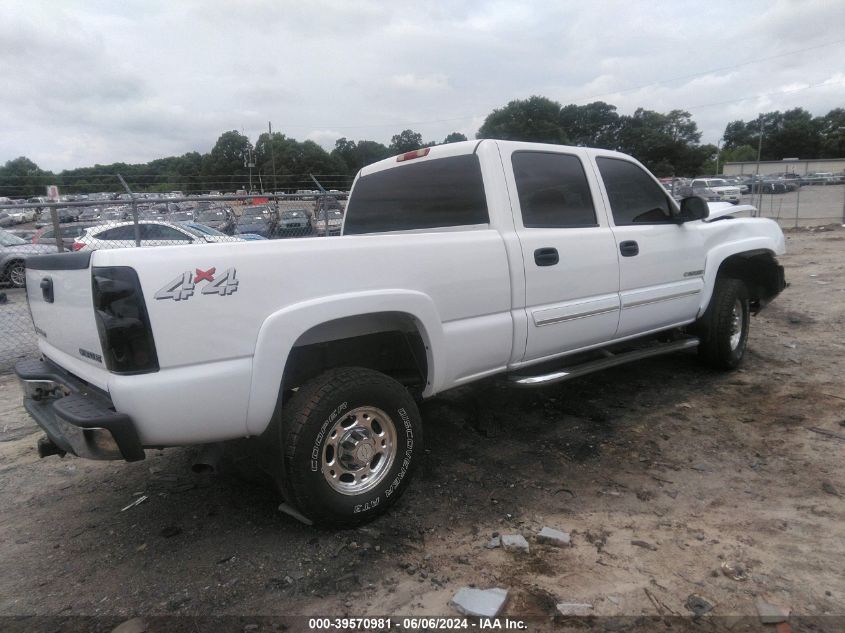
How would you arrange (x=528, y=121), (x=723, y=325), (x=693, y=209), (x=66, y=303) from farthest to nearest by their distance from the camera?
(x=528, y=121), (x=723, y=325), (x=693, y=209), (x=66, y=303)

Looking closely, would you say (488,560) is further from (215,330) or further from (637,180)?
(637,180)

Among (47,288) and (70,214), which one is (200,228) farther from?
(47,288)

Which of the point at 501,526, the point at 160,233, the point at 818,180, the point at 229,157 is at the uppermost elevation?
the point at 229,157

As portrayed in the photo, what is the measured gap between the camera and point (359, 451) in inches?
111

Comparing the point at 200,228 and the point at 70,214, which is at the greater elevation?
the point at 70,214

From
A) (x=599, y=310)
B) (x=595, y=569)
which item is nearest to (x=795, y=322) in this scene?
(x=599, y=310)

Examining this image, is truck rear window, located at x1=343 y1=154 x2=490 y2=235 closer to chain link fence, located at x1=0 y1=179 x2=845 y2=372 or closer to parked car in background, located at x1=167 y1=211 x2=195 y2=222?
chain link fence, located at x1=0 y1=179 x2=845 y2=372

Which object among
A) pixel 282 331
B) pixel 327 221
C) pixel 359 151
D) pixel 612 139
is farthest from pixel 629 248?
pixel 612 139

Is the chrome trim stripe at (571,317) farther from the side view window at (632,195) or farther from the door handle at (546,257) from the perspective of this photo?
the side view window at (632,195)

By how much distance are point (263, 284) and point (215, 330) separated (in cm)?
27

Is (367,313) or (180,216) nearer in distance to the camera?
(367,313)

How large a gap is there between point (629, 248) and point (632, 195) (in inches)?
21.6

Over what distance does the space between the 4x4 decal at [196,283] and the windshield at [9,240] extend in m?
12.7

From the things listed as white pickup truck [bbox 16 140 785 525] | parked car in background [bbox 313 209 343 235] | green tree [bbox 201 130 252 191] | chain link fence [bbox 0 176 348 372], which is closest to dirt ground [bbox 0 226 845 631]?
white pickup truck [bbox 16 140 785 525]
